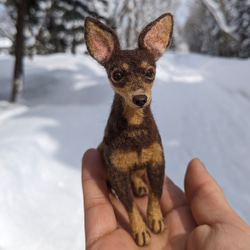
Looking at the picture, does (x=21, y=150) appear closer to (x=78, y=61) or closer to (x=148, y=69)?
(x=148, y=69)

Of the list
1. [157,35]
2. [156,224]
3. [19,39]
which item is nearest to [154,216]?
[156,224]

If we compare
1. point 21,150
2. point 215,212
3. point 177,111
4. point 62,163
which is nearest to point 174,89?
point 177,111

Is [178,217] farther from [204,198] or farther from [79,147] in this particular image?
[79,147]

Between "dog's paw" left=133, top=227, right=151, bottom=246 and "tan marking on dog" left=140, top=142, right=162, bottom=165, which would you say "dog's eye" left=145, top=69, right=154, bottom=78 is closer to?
"tan marking on dog" left=140, top=142, right=162, bottom=165

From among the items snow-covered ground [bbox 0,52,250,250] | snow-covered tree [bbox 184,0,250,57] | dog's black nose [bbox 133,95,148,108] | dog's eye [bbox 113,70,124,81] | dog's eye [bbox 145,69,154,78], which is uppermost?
snow-covered tree [bbox 184,0,250,57]

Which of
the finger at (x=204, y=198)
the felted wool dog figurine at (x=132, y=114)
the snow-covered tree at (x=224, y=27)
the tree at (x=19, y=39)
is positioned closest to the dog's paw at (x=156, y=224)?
the felted wool dog figurine at (x=132, y=114)

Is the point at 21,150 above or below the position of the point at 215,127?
below

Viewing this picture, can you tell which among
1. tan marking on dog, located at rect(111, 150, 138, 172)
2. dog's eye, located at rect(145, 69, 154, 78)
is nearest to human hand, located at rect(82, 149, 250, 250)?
tan marking on dog, located at rect(111, 150, 138, 172)
